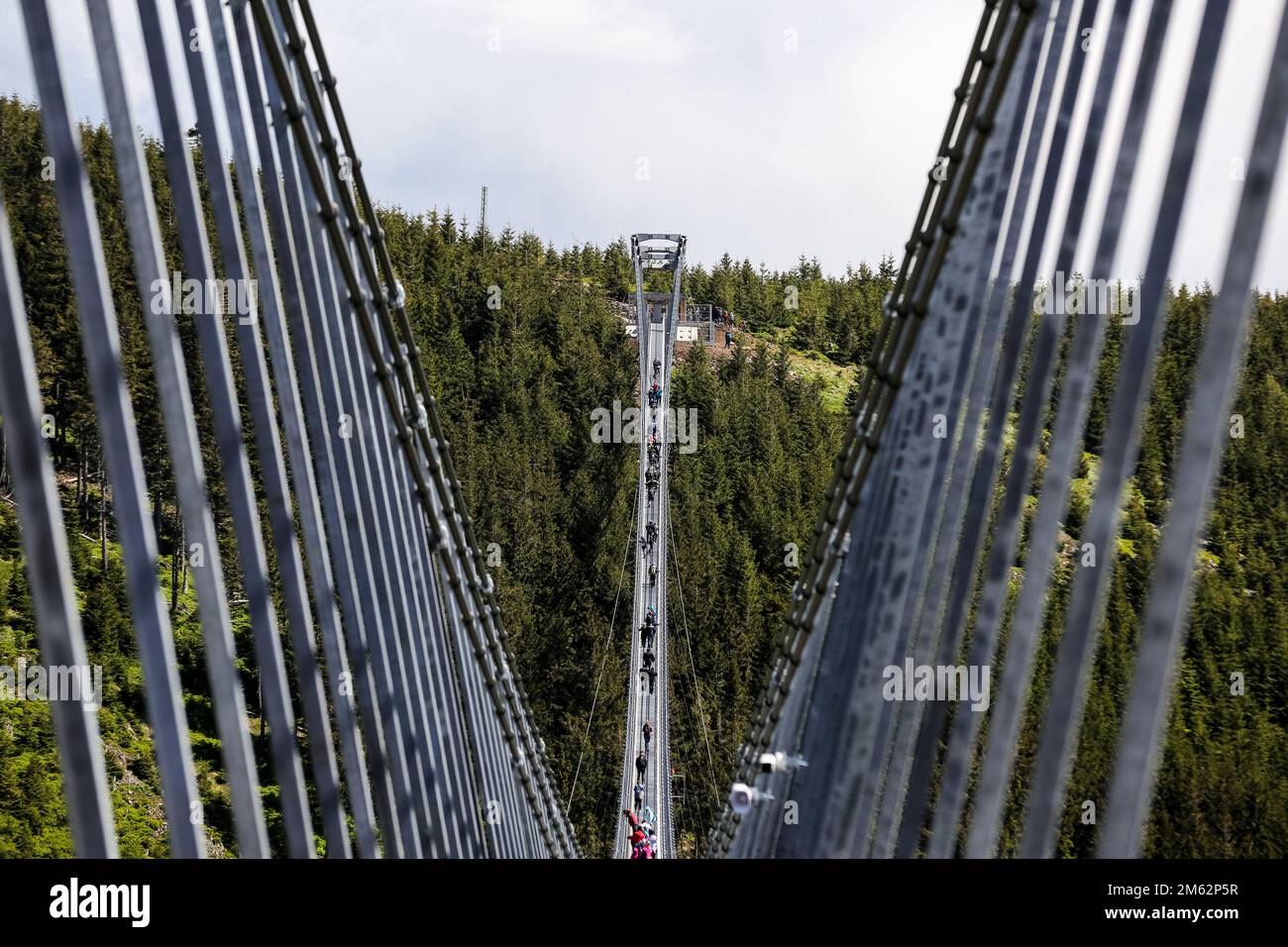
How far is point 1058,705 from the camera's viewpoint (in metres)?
1.91

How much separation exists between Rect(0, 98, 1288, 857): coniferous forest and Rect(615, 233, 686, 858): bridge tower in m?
1.91

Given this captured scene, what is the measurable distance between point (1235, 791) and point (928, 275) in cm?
3662

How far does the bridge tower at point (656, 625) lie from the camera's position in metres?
16.2

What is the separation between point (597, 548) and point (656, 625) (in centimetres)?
1608

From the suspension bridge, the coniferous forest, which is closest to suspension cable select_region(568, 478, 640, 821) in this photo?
the coniferous forest

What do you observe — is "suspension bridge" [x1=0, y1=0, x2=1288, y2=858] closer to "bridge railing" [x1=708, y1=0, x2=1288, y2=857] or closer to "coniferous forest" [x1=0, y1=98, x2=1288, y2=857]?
"bridge railing" [x1=708, y1=0, x2=1288, y2=857]

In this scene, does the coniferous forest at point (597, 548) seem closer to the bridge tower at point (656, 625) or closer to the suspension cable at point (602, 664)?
the suspension cable at point (602, 664)

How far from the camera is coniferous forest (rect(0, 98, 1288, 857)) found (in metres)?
25.4

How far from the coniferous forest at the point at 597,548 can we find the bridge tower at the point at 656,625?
1.91 m

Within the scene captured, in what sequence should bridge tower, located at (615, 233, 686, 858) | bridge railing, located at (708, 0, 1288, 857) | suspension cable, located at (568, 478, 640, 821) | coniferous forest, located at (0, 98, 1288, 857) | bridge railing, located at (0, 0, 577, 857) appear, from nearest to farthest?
bridge railing, located at (708, 0, 1288, 857) < bridge railing, located at (0, 0, 577, 857) < bridge tower, located at (615, 233, 686, 858) < coniferous forest, located at (0, 98, 1288, 857) < suspension cable, located at (568, 478, 640, 821)

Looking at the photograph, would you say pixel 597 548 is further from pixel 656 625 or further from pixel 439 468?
pixel 439 468
